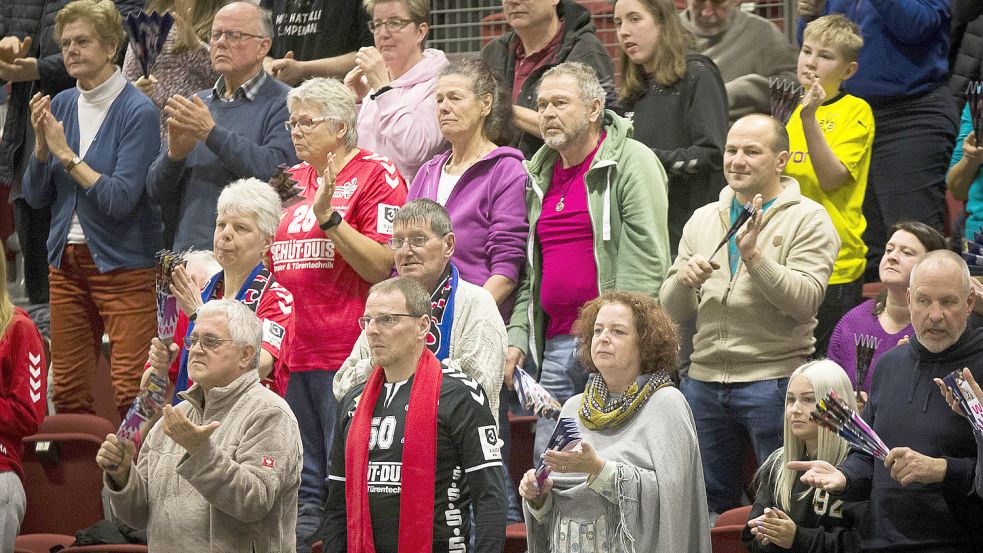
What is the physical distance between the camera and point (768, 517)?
4082 millimetres

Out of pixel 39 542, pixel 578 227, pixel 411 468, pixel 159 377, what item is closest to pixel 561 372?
pixel 578 227

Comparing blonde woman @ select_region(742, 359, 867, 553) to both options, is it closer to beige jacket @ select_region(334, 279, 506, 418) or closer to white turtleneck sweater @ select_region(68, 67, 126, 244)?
beige jacket @ select_region(334, 279, 506, 418)

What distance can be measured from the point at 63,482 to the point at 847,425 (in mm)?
3353

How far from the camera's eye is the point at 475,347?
4363 mm

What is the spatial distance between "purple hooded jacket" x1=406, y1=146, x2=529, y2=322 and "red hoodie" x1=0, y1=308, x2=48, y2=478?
1.50 meters

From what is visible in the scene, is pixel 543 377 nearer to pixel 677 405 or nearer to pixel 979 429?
pixel 677 405

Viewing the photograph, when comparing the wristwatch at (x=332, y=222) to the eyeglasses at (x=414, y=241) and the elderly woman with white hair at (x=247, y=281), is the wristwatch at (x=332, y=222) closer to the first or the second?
the elderly woman with white hair at (x=247, y=281)

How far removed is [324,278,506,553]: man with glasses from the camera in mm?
3971

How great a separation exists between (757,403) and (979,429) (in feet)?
3.77

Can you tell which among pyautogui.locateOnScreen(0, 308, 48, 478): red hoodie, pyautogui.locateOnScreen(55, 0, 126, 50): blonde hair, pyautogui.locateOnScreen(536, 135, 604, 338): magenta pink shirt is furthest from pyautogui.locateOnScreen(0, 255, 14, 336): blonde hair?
pyautogui.locateOnScreen(536, 135, 604, 338): magenta pink shirt

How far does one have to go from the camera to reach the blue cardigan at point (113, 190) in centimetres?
600

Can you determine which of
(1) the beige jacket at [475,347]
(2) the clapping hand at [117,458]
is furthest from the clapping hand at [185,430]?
(1) the beige jacket at [475,347]

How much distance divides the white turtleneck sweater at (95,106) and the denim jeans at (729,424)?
2832 mm

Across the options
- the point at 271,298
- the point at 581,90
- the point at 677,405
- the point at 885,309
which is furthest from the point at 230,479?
the point at 885,309
